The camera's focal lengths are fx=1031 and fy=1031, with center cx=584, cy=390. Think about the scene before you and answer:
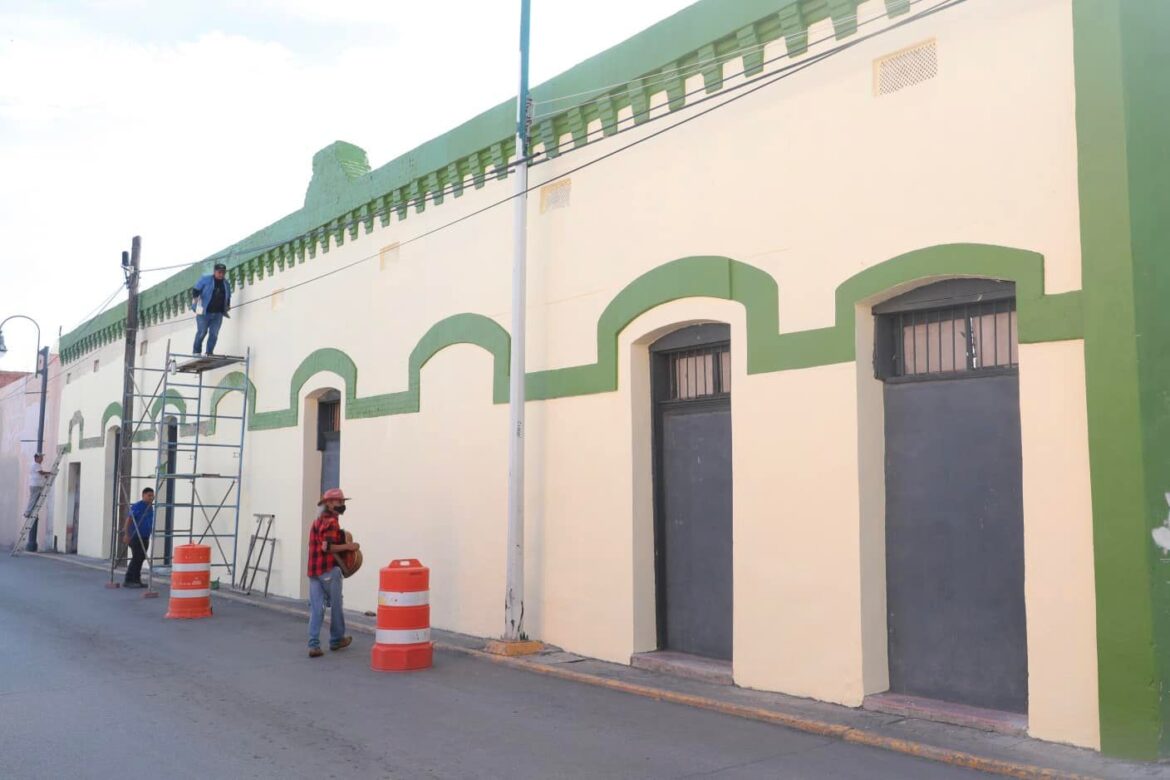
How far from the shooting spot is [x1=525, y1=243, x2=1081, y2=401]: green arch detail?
23.4 ft

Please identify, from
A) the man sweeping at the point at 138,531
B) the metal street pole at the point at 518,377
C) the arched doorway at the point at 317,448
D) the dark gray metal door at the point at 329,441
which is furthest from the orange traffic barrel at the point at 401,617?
the man sweeping at the point at 138,531

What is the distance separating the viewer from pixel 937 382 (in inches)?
318

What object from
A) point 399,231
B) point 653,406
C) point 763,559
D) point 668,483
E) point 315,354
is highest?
point 399,231

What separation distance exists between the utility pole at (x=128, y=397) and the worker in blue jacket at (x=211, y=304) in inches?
92.0

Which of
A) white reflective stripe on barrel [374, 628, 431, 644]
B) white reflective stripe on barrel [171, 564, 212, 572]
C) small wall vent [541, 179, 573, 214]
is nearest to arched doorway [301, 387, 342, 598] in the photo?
white reflective stripe on barrel [171, 564, 212, 572]

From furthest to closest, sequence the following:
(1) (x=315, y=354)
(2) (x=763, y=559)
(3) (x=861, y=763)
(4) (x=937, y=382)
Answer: (1) (x=315, y=354)
(2) (x=763, y=559)
(4) (x=937, y=382)
(3) (x=861, y=763)

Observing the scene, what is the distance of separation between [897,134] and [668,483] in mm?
4129

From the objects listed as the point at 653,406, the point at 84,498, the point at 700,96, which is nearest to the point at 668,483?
the point at 653,406

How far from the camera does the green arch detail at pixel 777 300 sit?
7129 millimetres

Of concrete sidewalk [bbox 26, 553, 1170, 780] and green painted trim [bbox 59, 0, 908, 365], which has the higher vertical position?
green painted trim [bbox 59, 0, 908, 365]

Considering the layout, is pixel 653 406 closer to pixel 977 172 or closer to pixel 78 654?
pixel 977 172

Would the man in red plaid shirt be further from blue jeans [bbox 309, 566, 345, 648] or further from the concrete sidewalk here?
the concrete sidewalk

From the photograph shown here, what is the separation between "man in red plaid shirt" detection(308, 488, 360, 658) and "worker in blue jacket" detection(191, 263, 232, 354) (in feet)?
28.1

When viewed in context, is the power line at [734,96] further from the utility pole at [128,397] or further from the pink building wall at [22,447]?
the pink building wall at [22,447]
